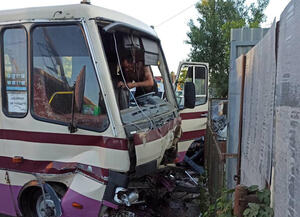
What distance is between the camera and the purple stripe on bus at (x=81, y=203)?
9.76 ft

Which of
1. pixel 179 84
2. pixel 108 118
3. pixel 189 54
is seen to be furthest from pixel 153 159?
pixel 189 54

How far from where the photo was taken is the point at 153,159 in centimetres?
327

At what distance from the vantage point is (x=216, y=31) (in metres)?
20.5

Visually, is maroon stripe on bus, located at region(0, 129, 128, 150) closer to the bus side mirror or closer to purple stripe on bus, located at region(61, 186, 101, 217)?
purple stripe on bus, located at region(61, 186, 101, 217)

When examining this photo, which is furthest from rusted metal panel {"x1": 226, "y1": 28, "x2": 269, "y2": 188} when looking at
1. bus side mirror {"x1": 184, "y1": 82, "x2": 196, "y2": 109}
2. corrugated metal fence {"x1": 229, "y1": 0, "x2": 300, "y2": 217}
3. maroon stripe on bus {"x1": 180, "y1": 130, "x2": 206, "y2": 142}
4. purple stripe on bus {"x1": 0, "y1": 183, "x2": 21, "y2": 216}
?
purple stripe on bus {"x1": 0, "y1": 183, "x2": 21, "y2": 216}

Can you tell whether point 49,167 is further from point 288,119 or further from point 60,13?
point 288,119

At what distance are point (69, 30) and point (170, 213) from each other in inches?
124

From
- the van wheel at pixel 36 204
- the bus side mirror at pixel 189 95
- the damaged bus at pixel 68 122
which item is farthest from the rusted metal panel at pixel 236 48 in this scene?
the van wheel at pixel 36 204

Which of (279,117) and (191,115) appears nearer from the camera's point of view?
(279,117)

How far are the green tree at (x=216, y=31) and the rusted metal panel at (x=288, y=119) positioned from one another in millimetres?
19329

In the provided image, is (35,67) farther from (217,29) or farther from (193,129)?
(217,29)

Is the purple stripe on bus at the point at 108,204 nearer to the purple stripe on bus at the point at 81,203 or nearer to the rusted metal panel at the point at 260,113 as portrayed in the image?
the purple stripe on bus at the point at 81,203

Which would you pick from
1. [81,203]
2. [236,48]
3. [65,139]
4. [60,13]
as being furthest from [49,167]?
[236,48]

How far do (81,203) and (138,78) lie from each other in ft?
6.46
